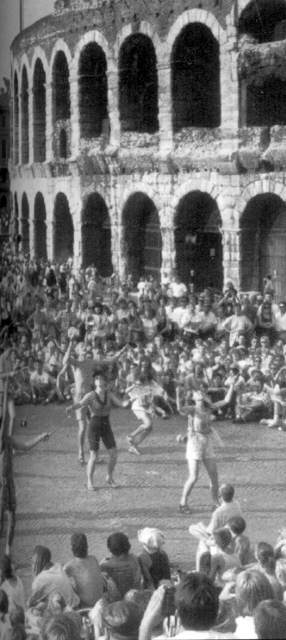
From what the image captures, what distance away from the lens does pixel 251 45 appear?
61.0ft

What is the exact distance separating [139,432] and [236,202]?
8.45 metres

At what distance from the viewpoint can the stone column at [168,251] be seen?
55.8 feet

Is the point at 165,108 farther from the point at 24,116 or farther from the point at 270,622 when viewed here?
the point at 270,622

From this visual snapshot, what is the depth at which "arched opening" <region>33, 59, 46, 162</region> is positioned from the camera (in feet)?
28.9

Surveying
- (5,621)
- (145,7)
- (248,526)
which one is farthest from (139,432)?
(145,7)

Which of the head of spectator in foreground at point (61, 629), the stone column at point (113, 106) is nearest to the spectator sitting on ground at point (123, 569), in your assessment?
the head of spectator in foreground at point (61, 629)

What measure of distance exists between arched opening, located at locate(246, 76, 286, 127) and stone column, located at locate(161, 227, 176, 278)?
7.79ft

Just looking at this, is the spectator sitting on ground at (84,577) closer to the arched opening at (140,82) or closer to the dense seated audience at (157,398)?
the dense seated audience at (157,398)

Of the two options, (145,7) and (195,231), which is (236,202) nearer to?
(195,231)

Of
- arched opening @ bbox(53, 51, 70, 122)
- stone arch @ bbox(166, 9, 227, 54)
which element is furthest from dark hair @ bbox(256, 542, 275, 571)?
stone arch @ bbox(166, 9, 227, 54)

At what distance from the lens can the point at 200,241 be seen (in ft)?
66.1

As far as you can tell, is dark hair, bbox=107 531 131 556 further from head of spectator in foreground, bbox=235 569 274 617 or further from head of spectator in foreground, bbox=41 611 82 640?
head of spectator in foreground, bbox=41 611 82 640

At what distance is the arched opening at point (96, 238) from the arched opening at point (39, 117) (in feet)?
6.61

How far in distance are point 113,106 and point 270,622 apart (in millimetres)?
12041
